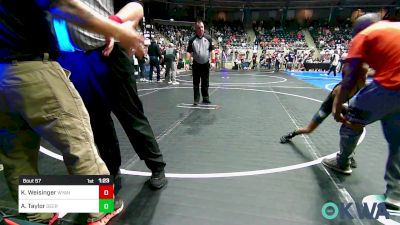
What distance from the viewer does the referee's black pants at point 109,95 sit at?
204 centimetres

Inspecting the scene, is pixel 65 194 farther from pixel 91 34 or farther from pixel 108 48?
pixel 91 34

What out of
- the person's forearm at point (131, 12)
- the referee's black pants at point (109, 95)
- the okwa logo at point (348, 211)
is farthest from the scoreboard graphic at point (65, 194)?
the okwa logo at point (348, 211)

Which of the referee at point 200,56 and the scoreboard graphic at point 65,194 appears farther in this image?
the referee at point 200,56

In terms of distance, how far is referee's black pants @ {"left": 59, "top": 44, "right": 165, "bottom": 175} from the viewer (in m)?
2.04

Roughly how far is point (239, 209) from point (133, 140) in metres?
0.93

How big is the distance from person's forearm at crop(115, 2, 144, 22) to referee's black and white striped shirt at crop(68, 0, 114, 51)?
8.6 inches

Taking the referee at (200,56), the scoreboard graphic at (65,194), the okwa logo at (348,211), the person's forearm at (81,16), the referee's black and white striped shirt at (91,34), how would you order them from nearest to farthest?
the person's forearm at (81,16)
the scoreboard graphic at (65,194)
the referee's black and white striped shirt at (91,34)
the okwa logo at (348,211)
the referee at (200,56)

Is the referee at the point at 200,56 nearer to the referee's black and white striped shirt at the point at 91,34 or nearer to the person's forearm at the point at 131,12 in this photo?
the referee's black and white striped shirt at the point at 91,34

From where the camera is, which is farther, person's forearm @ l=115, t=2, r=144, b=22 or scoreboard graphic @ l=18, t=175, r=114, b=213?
person's forearm @ l=115, t=2, r=144, b=22

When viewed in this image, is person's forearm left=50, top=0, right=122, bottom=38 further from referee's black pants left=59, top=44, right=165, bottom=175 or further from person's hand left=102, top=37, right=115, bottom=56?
referee's black pants left=59, top=44, right=165, bottom=175

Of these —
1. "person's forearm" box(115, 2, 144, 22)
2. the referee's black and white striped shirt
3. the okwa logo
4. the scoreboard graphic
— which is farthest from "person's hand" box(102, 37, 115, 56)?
the okwa logo

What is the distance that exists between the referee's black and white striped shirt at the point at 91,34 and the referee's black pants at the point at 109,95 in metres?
0.06

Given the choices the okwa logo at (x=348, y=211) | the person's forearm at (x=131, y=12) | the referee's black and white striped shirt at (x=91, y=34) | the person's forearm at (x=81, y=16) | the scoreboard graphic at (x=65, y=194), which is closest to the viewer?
the person's forearm at (x=81, y=16)

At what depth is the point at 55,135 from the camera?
1.30 m
